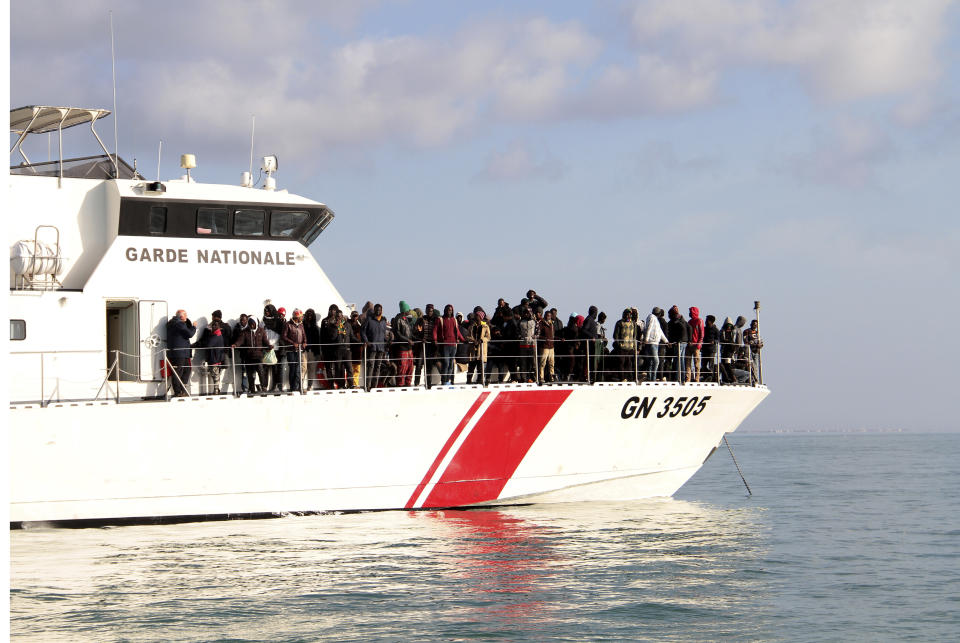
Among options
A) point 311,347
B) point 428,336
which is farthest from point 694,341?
point 311,347

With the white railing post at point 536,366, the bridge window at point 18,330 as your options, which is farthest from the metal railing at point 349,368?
the bridge window at point 18,330

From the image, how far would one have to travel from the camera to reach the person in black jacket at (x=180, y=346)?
48.4ft

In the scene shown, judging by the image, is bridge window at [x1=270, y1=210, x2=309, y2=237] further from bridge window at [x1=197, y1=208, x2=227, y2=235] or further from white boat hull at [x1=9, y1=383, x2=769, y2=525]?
white boat hull at [x1=9, y1=383, x2=769, y2=525]

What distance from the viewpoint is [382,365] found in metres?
15.2

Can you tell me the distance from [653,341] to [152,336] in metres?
7.70

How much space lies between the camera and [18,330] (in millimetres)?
14555

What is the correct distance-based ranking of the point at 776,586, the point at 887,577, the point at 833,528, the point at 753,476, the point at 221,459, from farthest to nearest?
the point at 753,476
the point at 833,528
the point at 221,459
the point at 887,577
the point at 776,586

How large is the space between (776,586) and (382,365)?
6586 mm

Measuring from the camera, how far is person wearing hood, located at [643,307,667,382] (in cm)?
1614

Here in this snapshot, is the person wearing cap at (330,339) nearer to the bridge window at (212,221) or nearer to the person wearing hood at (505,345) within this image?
the person wearing hood at (505,345)

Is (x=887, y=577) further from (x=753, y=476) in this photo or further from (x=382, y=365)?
(x=753, y=476)

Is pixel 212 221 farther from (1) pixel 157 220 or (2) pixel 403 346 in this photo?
(2) pixel 403 346

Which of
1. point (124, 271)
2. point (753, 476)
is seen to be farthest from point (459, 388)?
point (753, 476)

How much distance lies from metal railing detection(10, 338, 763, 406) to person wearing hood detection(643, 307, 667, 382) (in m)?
0.02
